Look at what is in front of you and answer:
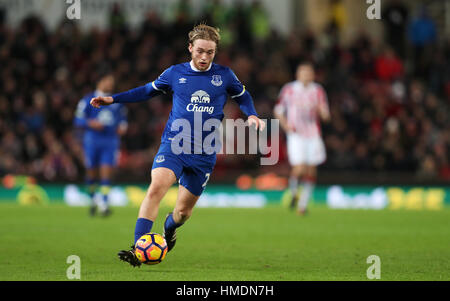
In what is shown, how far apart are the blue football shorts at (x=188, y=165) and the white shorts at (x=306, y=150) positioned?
661 cm

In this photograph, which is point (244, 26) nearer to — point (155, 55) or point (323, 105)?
point (155, 55)

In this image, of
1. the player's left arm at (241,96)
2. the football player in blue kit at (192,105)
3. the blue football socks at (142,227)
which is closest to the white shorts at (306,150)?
the player's left arm at (241,96)

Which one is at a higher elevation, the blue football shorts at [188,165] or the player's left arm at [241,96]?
the player's left arm at [241,96]

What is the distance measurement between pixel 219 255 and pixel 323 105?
19.7 feet

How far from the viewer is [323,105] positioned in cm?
1364

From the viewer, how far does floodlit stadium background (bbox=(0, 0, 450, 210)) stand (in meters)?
16.9

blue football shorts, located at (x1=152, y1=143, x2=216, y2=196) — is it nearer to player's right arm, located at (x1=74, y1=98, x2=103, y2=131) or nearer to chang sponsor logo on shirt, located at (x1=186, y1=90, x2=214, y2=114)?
chang sponsor logo on shirt, located at (x1=186, y1=90, x2=214, y2=114)

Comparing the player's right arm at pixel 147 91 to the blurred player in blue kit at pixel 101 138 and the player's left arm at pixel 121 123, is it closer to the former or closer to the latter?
the blurred player in blue kit at pixel 101 138

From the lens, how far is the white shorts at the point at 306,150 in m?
13.9

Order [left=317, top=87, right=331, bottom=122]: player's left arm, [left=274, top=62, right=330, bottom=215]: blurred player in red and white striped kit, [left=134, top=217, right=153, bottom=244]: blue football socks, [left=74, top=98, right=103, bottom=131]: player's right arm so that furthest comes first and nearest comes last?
[left=274, top=62, right=330, bottom=215]: blurred player in red and white striped kit < [left=317, top=87, right=331, bottom=122]: player's left arm < [left=74, top=98, right=103, bottom=131]: player's right arm < [left=134, top=217, right=153, bottom=244]: blue football socks

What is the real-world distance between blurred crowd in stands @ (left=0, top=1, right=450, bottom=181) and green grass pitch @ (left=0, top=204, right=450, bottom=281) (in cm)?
319

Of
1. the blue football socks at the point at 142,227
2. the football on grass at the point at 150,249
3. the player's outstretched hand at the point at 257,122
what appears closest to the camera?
the football on grass at the point at 150,249

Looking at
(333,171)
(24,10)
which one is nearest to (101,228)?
(333,171)

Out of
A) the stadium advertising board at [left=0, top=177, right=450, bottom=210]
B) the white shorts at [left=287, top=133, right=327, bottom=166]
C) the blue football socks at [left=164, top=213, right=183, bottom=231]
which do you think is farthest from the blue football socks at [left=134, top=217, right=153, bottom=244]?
the stadium advertising board at [left=0, top=177, right=450, bottom=210]
